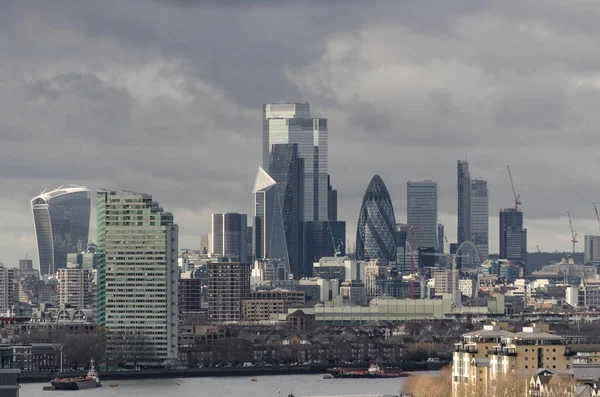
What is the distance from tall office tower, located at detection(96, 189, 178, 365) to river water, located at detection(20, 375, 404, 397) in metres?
17.8

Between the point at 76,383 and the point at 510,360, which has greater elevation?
the point at 510,360

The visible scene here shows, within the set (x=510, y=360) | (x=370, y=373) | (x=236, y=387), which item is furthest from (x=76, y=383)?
(x=510, y=360)

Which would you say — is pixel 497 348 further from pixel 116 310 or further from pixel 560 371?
pixel 116 310

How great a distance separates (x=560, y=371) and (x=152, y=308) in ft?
253

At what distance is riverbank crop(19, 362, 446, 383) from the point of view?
14088 cm

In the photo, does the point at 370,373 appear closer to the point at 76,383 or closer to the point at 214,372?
the point at 214,372

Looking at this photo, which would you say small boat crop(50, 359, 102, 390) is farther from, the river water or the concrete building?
the concrete building

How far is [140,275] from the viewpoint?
161 meters

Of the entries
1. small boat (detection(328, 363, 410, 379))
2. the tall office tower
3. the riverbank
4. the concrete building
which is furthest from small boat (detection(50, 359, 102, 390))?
the concrete building

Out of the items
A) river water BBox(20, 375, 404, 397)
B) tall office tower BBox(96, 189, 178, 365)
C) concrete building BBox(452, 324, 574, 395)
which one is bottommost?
river water BBox(20, 375, 404, 397)

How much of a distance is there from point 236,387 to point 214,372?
83.9 feet

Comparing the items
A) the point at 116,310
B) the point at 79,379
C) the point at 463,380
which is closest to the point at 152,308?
the point at 116,310

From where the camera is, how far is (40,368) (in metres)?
151

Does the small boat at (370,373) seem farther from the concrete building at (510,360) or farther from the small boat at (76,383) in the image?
the concrete building at (510,360)
